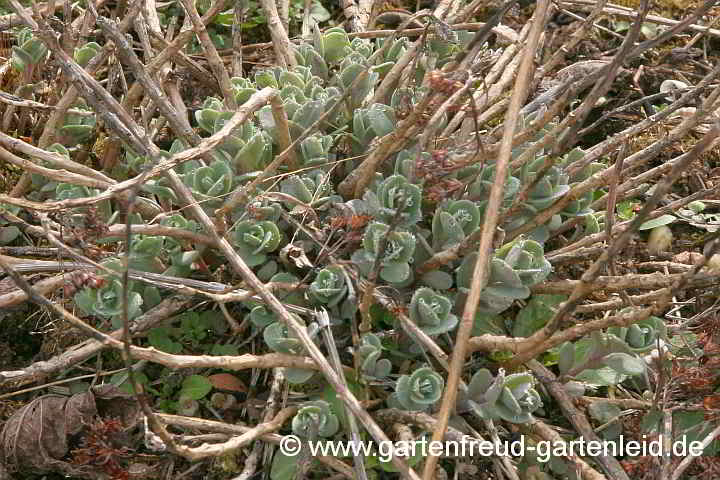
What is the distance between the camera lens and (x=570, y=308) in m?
1.75

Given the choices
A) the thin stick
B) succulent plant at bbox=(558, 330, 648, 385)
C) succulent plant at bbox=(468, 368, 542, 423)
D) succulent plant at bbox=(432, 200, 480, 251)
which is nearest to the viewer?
the thin stick

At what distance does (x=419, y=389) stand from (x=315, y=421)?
0.29 metres

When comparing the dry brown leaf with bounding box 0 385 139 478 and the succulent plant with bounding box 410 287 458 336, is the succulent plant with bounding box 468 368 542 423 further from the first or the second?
the dry brown leaf with bounding box 0 385 139 478

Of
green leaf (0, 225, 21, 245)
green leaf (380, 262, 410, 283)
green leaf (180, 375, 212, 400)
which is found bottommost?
green leaf (180, 375, 212, 400)

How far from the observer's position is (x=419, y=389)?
1.96m

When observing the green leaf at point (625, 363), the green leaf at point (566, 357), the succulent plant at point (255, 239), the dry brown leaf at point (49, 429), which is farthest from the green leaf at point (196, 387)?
the green leaf at point (625, 363)

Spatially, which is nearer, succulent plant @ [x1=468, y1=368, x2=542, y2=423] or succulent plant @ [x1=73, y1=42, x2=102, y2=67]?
succulent plant @ [x1=468, y1=368, x2=542, y2=423]

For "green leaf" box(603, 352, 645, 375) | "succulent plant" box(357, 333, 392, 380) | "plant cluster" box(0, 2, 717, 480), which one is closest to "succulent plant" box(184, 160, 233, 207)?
"plant cluster" box(0, 2, 717, 480)

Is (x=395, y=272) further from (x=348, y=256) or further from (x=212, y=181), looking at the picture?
(x=212, y=181)

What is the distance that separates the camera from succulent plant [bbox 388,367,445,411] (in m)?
1.94

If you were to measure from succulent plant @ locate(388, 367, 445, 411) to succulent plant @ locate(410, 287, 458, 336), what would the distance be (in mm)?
122

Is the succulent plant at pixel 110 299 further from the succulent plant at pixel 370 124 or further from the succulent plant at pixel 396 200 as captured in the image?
the succulent plant at pixel 370 124

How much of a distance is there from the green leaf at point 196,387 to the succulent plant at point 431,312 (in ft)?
2.17

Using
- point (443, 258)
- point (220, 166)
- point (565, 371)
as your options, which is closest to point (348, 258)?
point (443, 258)
